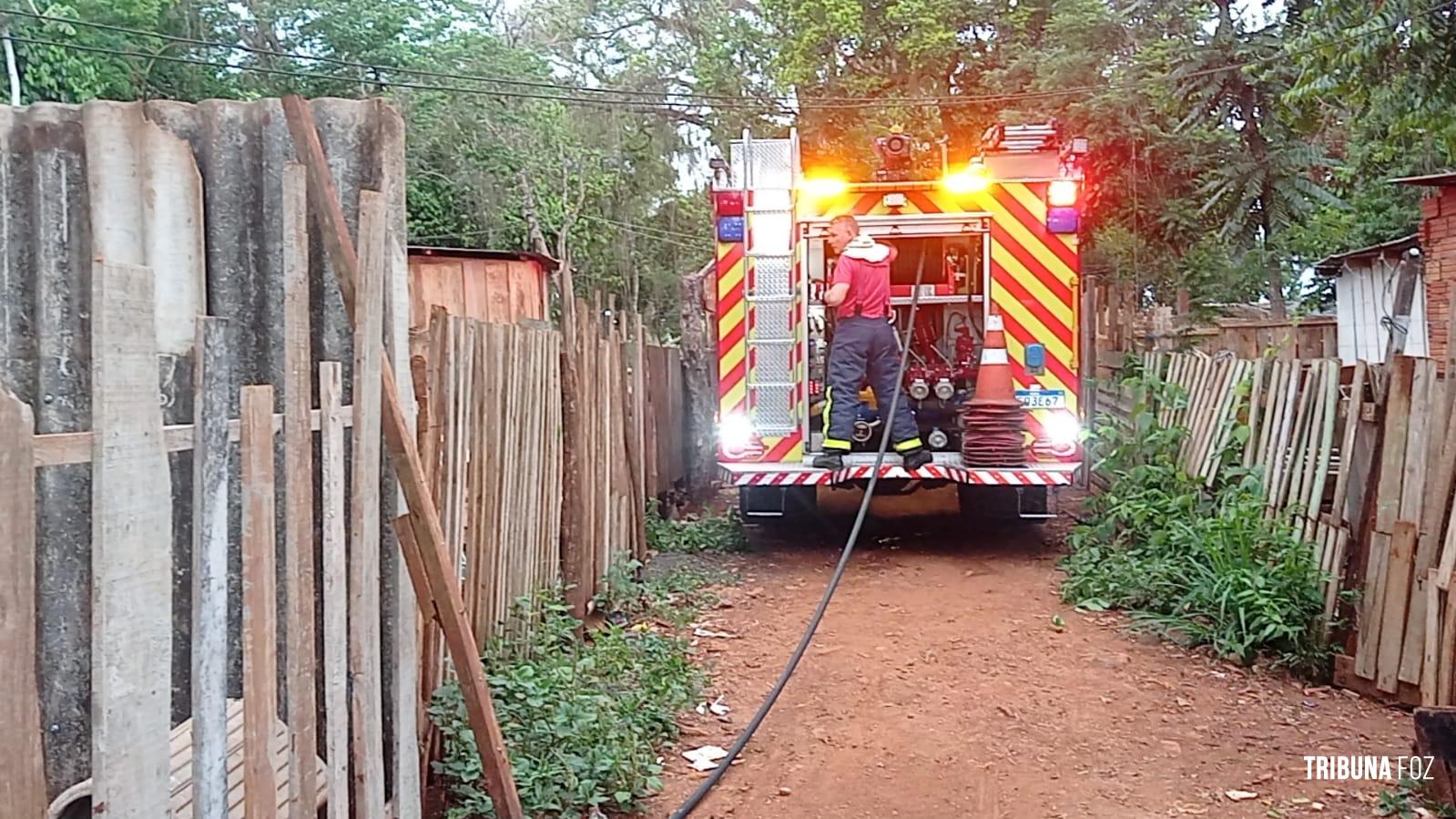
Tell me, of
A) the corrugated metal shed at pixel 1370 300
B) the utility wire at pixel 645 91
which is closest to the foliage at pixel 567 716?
the utility wire at pixel 645 91

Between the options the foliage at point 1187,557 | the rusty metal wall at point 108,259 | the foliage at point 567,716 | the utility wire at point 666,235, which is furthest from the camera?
the utility wire at point 666,235

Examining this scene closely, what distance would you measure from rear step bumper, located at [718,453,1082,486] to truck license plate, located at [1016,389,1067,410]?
430 mm

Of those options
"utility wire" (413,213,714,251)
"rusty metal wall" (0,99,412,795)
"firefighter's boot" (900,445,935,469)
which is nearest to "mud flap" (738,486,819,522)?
"firefighter's boot" (900,445,935,469)

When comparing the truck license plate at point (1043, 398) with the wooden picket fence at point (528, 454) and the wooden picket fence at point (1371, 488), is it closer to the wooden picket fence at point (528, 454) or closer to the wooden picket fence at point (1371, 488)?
the wooden picket fence at point (1371, 488)

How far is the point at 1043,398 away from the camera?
875 cm

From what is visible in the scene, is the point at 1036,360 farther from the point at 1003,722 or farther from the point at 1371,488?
the point at 1003,722

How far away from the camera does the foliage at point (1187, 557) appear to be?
5809 millimetres

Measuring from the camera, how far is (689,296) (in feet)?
46.4

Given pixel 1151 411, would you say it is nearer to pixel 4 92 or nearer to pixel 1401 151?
pixel 1401 151

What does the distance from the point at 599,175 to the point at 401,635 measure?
21.8 metres

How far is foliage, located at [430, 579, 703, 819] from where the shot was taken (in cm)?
393

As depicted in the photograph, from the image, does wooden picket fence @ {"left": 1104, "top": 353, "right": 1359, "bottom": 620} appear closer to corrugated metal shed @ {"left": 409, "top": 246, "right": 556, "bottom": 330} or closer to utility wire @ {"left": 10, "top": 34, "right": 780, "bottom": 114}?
corrugated metal shed @ {"left": 409, "top": 246, "right": 556, "bottom": 330}

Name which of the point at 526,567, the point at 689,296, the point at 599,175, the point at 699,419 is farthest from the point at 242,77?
the point at 526,567

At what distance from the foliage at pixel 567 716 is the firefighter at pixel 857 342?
315cm
